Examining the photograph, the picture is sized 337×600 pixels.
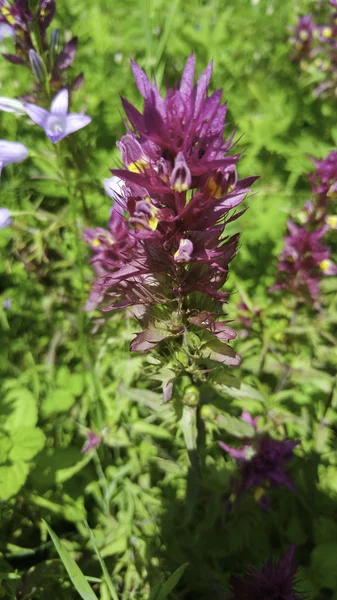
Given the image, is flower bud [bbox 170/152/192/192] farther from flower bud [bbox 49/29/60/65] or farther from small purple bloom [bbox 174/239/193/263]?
flower bud [bbox 49/29/60/65]

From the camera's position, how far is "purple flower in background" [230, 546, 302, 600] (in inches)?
48.7

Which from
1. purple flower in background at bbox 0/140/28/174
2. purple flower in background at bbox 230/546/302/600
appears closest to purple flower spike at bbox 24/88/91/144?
purple flower in background at bbox 0/140/28/174

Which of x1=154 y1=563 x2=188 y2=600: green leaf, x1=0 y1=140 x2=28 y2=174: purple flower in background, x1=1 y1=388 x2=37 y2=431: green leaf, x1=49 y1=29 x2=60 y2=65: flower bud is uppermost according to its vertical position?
x1=49 y1=29 x2=60 y2=65: flower bud

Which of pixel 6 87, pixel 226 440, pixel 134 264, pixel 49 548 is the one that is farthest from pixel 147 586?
pixel 6 87

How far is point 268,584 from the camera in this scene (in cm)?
125

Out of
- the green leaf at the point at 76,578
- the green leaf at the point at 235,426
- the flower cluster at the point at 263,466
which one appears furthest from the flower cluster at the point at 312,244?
the green leaf at the point at 76,578

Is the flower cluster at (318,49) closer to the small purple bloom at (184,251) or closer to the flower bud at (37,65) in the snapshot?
the flower bud at (37,65)

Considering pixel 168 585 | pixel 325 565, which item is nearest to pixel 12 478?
pixel 168 585

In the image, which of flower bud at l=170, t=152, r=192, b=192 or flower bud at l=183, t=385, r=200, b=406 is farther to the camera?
flower bud at l=183, t=385, r=200, b=406

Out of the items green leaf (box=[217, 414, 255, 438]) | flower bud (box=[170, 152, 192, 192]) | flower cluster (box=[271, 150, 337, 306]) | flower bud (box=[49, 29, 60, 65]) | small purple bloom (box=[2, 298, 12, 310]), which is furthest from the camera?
small purple bloom (box=[2, 298, 12, 310])

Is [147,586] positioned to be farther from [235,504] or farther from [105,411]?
[105,411]

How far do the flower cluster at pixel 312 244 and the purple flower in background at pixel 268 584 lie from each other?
1.30 meters

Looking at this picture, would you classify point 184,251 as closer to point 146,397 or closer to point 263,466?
point 146,397

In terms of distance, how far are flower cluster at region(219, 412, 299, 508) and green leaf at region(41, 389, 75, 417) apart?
97 centimetres
